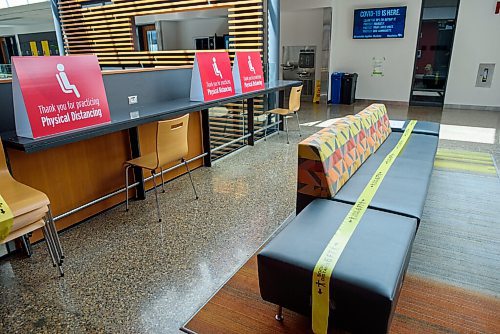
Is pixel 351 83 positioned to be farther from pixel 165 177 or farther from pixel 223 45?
pixel 165 177

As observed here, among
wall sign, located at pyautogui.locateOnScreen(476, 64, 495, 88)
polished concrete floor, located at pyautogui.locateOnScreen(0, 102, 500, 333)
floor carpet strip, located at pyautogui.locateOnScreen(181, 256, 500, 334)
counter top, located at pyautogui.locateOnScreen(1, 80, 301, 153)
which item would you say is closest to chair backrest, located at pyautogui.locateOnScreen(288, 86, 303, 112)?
counter top, located at pyautogui.locateOnScreen(1, 80, 301, 153)

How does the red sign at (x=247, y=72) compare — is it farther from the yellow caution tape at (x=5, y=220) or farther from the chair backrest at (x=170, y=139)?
the yellow caution tape at (x=5, y=220)

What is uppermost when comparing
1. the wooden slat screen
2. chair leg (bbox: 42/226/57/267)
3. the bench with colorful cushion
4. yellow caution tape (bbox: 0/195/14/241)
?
the wooden slat screen

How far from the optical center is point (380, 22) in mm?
8344

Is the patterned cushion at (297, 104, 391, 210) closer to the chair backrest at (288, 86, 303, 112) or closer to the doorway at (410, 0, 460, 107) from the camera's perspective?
the chair backrest at (288, 86, 303, 112)

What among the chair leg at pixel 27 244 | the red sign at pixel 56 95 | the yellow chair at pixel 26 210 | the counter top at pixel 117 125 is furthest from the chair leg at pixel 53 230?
the red sign at pixel 56 95

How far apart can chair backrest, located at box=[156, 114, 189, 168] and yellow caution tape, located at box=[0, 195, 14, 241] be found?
1.21 m

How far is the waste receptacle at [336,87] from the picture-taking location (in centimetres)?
895

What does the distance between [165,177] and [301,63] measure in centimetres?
714

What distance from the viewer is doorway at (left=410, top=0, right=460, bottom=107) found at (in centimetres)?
795

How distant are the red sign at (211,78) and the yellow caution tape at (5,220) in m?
2.26

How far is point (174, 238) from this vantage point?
107 inches

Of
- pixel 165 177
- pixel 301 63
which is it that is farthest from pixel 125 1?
pixel 165 177

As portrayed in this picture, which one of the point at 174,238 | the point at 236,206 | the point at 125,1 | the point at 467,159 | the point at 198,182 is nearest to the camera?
the point at 174,238
